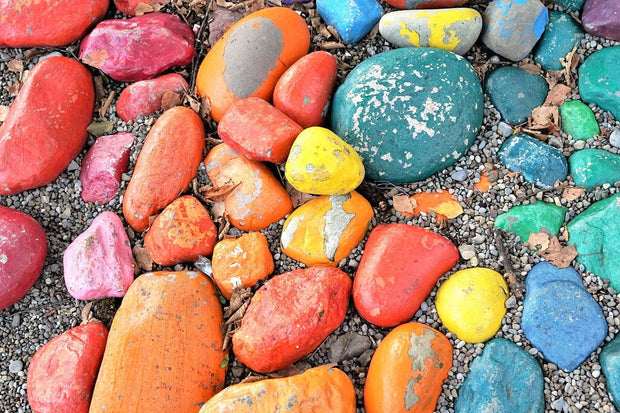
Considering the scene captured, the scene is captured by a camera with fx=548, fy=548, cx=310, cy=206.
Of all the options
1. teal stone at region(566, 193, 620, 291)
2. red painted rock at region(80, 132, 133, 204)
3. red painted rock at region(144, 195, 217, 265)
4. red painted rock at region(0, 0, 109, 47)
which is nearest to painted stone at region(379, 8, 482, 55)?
teal stone at region(566, 193, 620, 291)

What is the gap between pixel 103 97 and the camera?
2.62 metres

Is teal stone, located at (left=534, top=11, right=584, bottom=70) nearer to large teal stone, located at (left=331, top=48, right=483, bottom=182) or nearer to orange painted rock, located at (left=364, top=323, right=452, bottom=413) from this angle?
large teal stone, located at (left=331, top=48, right=483, bottom=182)

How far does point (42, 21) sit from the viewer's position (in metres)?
2.52

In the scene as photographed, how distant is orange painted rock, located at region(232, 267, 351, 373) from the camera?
1.99 meters

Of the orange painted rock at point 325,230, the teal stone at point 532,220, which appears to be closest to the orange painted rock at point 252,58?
the orange painted rock at point 325,230

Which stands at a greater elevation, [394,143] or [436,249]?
[394,143]

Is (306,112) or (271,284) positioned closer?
(271,284)

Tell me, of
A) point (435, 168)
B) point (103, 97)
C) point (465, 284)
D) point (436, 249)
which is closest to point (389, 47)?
point (435, 168)

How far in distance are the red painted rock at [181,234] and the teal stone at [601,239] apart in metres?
1.44

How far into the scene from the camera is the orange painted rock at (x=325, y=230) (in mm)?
2172

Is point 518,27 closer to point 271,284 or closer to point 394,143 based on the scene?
point 394,143

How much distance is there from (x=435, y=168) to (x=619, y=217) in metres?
0.72

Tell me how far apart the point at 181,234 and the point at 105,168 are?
514 millimetres

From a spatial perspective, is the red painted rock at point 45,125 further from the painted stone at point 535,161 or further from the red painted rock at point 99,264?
the painted stone at point 535,161
